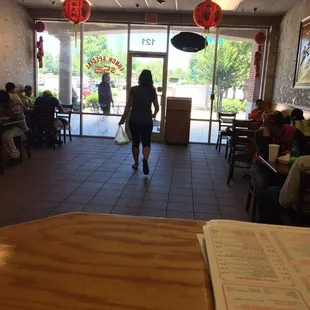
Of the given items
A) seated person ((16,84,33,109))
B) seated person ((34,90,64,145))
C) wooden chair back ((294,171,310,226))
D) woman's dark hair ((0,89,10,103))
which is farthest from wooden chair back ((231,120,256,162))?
seated person ((16,84,33,109))

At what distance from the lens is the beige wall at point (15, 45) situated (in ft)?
24.1

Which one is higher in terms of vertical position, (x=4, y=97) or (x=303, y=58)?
(x=303, y=58)

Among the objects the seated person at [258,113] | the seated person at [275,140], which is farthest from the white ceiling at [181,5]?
the seated person at [275,140]

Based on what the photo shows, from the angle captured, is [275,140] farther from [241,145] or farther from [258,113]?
[258,113]

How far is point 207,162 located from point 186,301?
6.10 m

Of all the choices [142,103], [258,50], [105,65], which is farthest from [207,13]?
[105,65]

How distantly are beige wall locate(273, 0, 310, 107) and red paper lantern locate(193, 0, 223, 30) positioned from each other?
1.70 m

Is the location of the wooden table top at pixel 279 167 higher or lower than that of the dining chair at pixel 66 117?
higher

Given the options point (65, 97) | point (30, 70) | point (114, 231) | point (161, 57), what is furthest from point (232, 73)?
point (114, 231)

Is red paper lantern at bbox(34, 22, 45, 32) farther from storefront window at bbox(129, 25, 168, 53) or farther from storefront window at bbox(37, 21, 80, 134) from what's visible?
storefront window at bbox(129, 25, 168, 53)

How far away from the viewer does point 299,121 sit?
4.74m

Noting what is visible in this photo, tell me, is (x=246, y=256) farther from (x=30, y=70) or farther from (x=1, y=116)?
(x=30, y=70)

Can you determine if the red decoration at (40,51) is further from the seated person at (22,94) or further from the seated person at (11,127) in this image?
the seated person at (11,127)

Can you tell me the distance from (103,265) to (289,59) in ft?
23.5
